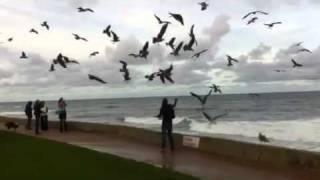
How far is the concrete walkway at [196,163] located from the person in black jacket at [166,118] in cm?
38

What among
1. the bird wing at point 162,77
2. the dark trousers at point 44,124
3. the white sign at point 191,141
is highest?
the bird wing at point 162,77

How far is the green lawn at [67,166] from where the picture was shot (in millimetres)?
14090

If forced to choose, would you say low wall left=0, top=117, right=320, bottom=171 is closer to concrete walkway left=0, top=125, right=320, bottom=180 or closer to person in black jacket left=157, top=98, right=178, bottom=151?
concrete walkway left=0, top=125, right=320, bottom=180

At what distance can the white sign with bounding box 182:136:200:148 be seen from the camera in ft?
68.8

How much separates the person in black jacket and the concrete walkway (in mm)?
381

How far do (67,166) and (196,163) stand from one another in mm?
4037

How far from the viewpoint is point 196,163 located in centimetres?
1789

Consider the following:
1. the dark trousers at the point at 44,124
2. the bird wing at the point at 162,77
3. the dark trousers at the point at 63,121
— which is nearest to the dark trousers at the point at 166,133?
the bird wing at the point at 162,77

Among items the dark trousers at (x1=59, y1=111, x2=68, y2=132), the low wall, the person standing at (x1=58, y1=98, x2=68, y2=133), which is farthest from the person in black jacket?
the dark trousers at (x1=59, y1=111, x2=68, y2=132)

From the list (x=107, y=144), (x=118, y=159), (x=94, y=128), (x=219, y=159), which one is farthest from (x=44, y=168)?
(x=94, y=128)

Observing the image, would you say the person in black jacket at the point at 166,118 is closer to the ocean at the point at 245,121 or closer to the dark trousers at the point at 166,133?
the dark trousers at the point at 166,133

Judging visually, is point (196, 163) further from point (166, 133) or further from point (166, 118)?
point (166, 133)

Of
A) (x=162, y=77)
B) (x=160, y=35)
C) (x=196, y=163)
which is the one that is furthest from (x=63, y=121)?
(x=160, y=35)

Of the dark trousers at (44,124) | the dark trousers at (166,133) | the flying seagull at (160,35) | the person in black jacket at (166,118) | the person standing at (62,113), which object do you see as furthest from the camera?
the dark trousers at (44,124)
